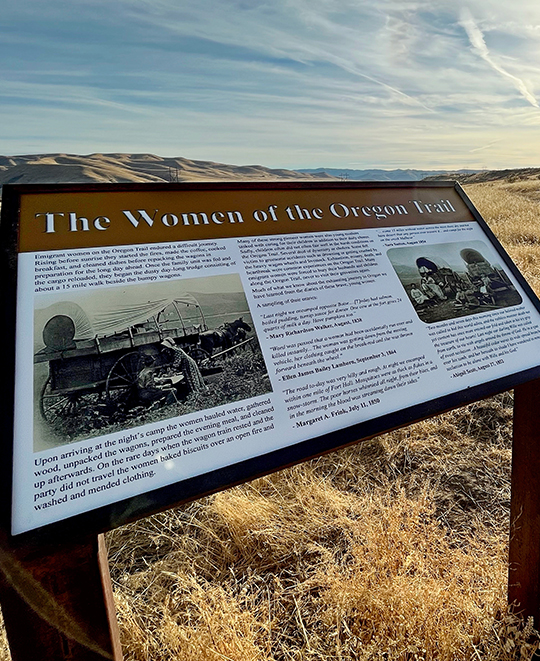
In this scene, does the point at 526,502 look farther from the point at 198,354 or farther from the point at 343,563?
the point at 198,354

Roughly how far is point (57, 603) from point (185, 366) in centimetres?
57

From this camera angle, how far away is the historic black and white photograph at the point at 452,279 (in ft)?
5.42

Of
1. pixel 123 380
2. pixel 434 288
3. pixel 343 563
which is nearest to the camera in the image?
pixel 123 380

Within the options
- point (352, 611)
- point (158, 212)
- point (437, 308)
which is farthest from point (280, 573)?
point (158, 212)

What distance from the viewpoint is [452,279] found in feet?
5.79

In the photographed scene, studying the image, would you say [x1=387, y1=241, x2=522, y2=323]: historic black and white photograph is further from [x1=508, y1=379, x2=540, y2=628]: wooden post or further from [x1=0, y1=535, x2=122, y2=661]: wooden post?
[x1=0, y1=535, x2=122, y2=661]: wooden post

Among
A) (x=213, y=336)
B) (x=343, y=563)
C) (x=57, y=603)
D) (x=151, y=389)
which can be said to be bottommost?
(x=343, y=563)

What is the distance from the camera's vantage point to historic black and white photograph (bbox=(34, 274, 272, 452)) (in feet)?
3.49

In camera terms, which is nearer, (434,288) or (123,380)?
(123,380)

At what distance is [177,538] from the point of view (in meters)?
2.49

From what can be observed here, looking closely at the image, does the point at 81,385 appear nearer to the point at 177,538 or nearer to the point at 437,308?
the point at 437,308

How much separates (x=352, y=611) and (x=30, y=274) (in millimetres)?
1695

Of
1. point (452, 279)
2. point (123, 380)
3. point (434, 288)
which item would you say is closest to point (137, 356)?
point (123, 380)

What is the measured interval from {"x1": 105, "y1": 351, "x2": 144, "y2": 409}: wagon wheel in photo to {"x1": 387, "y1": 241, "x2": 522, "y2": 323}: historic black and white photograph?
0.95 m
